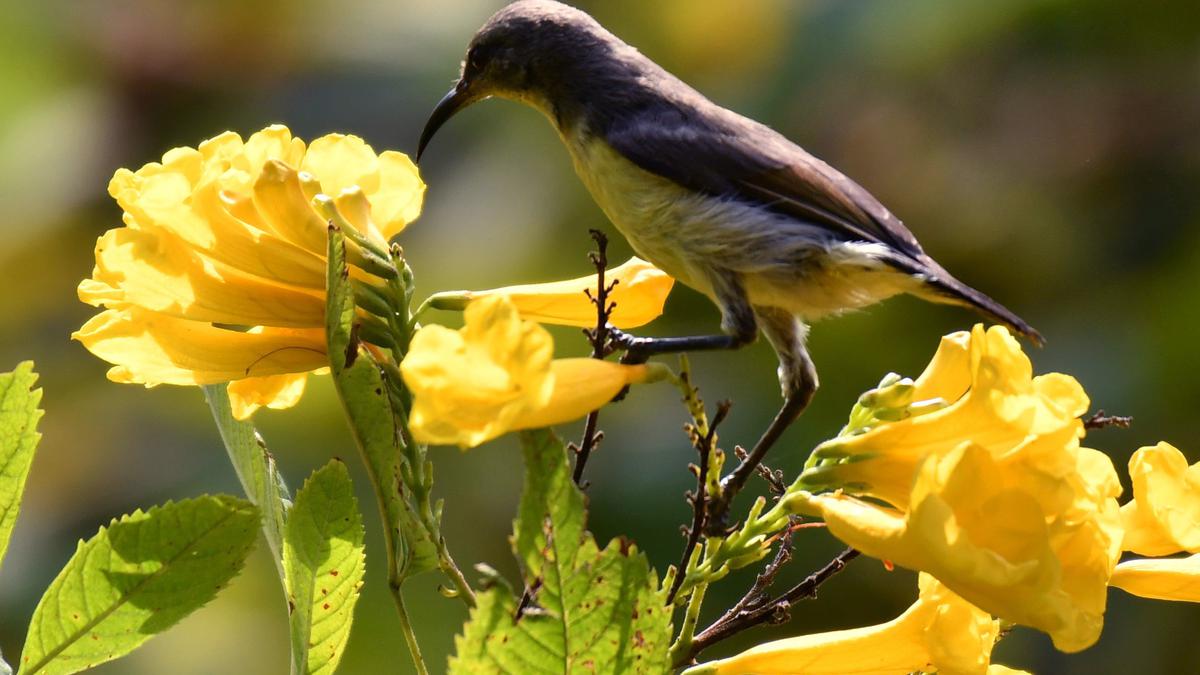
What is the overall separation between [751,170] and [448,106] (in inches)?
31.6

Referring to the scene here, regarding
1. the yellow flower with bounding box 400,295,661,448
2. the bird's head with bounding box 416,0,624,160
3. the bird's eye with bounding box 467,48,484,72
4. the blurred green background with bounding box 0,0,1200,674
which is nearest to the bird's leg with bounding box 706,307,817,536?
the yellow flower with bounding box 400,295,661,448

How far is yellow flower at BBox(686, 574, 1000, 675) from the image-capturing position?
67.5 inches

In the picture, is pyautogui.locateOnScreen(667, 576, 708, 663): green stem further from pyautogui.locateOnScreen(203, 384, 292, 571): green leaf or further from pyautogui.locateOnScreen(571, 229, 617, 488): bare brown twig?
pyautogui.locateOnScreen(203, 384, 292, 571): green leaf

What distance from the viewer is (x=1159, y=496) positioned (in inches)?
68.7

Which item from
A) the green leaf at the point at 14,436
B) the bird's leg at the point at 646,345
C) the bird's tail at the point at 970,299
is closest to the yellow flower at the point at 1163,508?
the bird's tail at the point at 970,299

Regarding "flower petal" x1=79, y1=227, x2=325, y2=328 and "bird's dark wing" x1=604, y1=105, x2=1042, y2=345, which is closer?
"flower petal" x1=79, y1=227, x2=325, y2=328

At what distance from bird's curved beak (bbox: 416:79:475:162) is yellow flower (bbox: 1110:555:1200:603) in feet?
6.53

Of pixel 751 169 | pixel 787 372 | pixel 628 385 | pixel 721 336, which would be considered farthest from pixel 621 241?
pixel 628 385

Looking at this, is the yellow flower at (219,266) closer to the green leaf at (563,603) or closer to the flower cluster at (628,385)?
the flower cluster at (628,385)

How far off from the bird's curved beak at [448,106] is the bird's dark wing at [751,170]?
42cm

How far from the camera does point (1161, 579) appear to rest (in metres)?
1.79

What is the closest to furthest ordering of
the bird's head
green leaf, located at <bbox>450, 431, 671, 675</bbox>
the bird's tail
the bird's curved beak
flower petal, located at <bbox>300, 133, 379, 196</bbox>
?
green leaf, located at <bbox>450, 431, 671, 675</bbox> → flower petal, located at <bbox>300, 133, 379, 196</bbox> → the bird's tail → the bird's curved beak → the bird's head

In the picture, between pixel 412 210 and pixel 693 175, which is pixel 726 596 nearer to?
pixel 693 175

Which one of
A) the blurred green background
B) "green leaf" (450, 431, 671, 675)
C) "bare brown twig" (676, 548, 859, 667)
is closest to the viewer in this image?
"green leaf" (450, 431, 671, 675)
